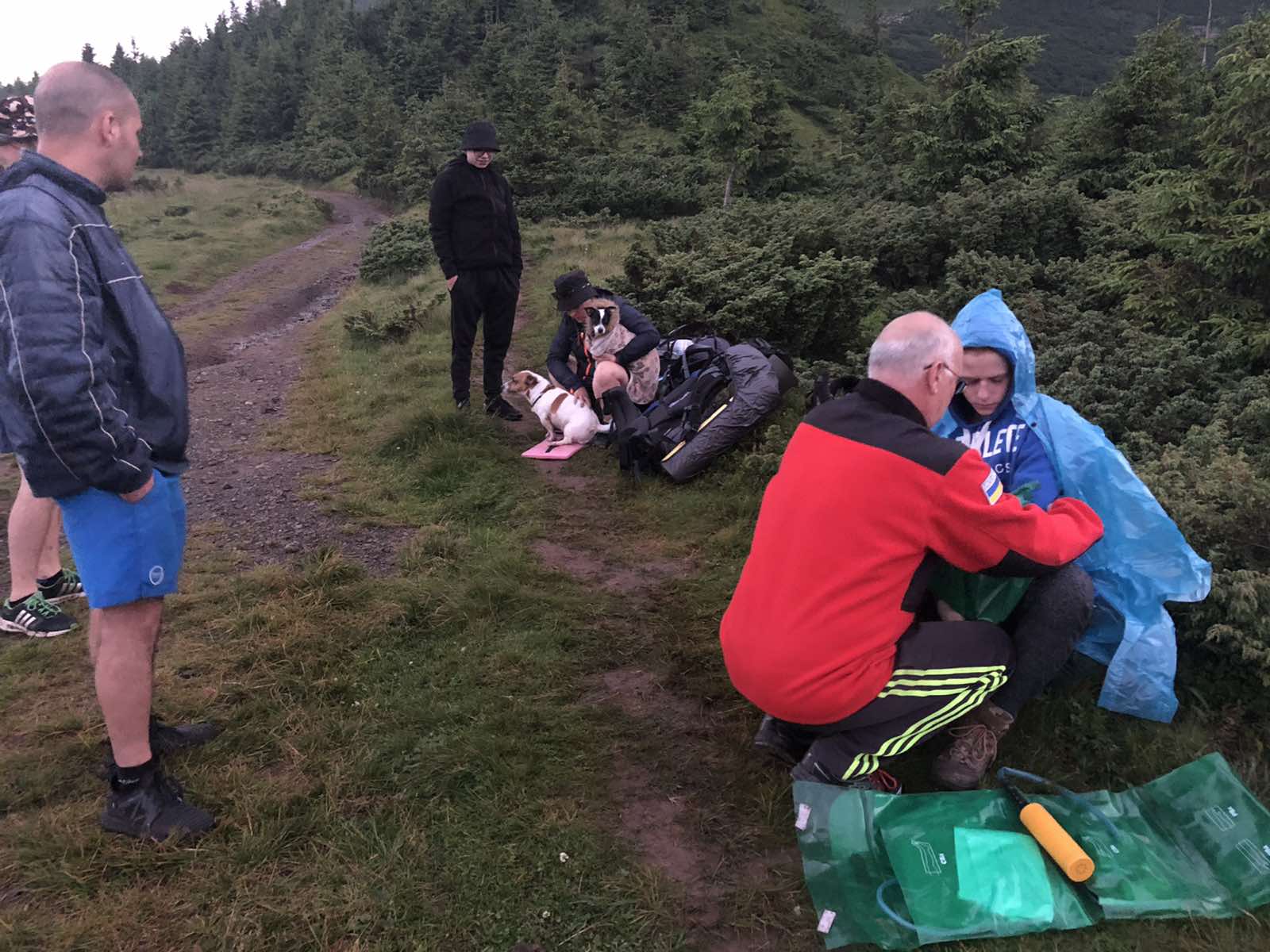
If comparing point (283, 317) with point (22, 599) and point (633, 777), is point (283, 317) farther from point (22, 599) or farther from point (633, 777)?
point (633, 777)

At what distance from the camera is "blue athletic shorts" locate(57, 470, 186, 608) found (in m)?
2.41

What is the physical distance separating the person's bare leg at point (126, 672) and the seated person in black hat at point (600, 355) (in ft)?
13.5

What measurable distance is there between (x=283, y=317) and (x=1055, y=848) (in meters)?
13.9

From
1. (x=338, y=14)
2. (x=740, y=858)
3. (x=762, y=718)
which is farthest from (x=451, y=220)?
(x=338, y=14)

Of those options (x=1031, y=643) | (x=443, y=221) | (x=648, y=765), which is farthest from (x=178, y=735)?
(x=443, y=221)

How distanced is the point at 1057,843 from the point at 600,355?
16.0 feet

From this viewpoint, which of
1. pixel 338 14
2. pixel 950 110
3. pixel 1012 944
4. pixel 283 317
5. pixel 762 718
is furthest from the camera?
pixel 338 14

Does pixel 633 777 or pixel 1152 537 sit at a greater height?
pixel 1152 537

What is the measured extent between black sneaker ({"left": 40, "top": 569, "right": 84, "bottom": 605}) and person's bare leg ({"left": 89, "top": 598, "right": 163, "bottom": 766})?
1.93m

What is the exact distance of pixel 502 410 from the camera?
23.8 ft

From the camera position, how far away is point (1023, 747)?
Result: 2992 millimetres

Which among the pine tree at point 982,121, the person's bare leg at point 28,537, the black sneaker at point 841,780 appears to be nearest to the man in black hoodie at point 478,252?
the person's bare leg at point 28,537

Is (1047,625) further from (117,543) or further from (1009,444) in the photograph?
(117,543)

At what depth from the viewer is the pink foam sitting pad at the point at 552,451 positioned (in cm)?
632
